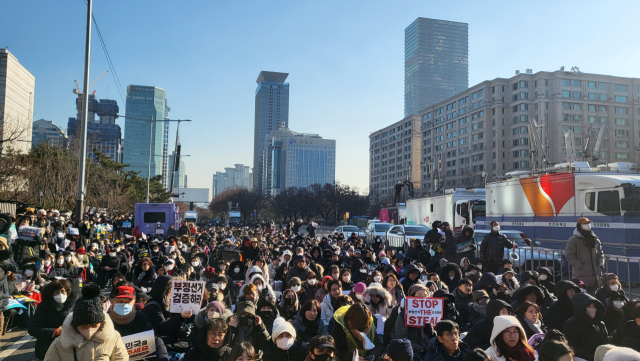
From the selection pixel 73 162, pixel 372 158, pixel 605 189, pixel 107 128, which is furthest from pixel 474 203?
pixel 107 128

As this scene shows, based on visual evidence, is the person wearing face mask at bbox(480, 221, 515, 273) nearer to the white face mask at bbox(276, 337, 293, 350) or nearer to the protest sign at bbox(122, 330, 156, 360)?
the white face mask at bbox(276, 337, 293, 350)

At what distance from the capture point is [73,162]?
31578 mm

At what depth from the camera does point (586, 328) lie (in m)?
6.36

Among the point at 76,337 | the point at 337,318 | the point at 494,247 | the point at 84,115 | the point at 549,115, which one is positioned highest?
the point at 549,115

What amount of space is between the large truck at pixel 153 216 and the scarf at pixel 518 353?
972 inches

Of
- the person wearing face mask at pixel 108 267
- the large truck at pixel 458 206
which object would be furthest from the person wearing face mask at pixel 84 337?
the large truck at pixel 458 206

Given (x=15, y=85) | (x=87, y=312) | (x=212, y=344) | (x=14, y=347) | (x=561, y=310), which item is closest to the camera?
(x=87, y=312)

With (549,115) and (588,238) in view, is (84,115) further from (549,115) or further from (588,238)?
(549,115)

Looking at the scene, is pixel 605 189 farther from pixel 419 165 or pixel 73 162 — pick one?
pixel 419 165

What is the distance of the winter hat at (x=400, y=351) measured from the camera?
497cm

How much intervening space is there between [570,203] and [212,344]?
14201mm

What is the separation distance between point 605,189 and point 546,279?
746 centimetres

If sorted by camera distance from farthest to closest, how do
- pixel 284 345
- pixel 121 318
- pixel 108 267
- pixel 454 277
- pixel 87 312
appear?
pixel 108 267 < pixel 454 277 < pixel 121 318 < pixel 284 345 < pixel 87 312

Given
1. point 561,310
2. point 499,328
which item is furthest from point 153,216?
point 499,328
